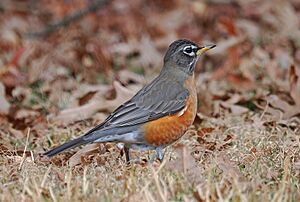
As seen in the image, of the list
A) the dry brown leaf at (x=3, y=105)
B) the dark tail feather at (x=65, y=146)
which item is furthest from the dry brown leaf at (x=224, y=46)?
the dark tail feather at (x=65, y=146)

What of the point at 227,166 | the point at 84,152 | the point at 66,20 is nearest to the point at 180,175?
the point at 227,166

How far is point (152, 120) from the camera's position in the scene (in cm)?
519

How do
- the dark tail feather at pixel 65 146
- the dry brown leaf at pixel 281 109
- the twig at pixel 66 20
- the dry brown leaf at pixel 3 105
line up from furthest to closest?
the twig at pixel 66 20 → the dry brown leaf at pixel 3 105 → the dry brown leaf at pixel 281 109 → the dark tail feather at pixel 65 146

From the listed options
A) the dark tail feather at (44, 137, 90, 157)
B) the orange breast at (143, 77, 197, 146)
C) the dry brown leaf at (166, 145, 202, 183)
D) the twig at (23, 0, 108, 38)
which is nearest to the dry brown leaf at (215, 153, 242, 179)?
the dry brown leaf at (166, 145, 202, 183)

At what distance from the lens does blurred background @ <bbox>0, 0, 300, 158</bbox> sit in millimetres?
6723

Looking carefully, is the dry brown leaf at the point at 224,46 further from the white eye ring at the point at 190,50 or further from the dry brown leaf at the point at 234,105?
the white eye ring at the point at 190,50

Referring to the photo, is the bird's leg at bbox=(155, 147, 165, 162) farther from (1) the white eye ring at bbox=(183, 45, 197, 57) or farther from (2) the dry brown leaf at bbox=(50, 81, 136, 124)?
(2) the dry brown leaf at bbox=(50, 81, 136, 124)

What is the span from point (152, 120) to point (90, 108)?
1.58 meters

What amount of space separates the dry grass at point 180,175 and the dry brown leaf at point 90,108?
111 centimetres

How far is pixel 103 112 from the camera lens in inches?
268

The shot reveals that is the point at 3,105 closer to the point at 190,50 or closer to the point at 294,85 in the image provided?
the point at 190,50

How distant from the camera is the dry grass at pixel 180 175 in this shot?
390 cm

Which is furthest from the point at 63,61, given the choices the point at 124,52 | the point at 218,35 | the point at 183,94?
the point at 183,94

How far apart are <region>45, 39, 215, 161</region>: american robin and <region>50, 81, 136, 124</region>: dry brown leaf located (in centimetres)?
119
